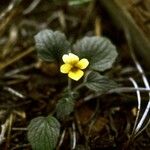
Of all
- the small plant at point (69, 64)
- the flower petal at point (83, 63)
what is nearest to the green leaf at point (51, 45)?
the small plant at point (69, 64)

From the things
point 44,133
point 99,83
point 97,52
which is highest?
A: point 97,52

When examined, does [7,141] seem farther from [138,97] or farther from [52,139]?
[138,97]

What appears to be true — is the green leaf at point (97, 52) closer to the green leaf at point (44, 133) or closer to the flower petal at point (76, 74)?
the flower petal at point (76, 74)

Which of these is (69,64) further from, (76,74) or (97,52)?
(97,52)

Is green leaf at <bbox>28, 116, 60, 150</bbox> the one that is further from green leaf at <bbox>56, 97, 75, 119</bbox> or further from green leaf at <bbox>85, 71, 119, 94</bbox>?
green leaf at <bbox>85, 71, 119, 94</bbox>

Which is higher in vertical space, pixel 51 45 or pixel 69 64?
pixel 51 45

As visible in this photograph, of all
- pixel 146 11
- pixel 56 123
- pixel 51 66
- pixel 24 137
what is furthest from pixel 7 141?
pixel 146 11

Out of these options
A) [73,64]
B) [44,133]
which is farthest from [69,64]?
[44,133]
